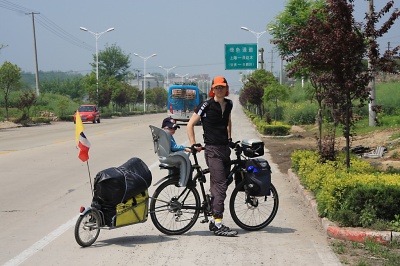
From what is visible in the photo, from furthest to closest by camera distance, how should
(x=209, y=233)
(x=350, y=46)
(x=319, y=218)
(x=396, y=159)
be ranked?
(x=396, y=159) → (x=350, y=46) → (x=319, y=218) → (x=209, y=233)

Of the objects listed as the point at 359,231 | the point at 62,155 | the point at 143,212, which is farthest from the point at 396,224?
the point at 62,155

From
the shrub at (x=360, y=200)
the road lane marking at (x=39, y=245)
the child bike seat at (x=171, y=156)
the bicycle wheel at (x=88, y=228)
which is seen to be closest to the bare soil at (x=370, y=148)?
the shrub at (x=360, y=200)

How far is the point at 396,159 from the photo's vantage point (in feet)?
51.0

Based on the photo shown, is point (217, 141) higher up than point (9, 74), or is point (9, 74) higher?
point (9, 74)

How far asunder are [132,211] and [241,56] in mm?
39187

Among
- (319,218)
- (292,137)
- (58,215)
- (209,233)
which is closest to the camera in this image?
(209,233)

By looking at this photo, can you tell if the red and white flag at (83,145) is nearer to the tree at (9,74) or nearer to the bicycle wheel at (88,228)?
the bicycle wheel at (88,228)

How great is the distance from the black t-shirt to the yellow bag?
1115 mm

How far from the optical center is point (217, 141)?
729 cm

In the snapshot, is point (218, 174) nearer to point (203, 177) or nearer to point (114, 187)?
point (203, 177)

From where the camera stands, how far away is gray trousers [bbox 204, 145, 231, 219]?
23.7 ft

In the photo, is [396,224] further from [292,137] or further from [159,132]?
[292,137]

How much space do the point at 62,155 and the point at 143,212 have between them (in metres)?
11.8

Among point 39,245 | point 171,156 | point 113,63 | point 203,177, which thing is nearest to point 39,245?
point 39,245
